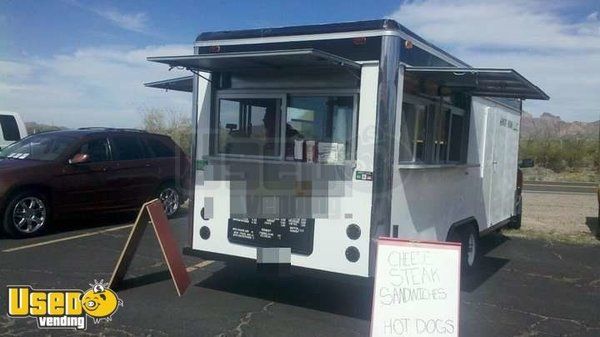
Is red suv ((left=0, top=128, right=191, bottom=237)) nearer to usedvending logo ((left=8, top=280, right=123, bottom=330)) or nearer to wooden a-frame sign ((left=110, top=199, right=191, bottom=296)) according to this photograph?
usedvending logo ((left=8, top=280, right=123, bottom=330))

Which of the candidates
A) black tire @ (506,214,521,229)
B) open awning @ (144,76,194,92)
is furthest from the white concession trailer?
black tire @ (506,214,521,229)

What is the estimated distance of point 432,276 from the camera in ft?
13.6

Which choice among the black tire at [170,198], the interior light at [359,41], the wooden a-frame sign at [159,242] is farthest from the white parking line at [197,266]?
the black tire at [170,198]

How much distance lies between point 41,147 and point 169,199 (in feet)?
8.61

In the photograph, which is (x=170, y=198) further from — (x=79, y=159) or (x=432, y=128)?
(x=432, y=128)

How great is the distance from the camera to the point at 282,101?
17.7 feet

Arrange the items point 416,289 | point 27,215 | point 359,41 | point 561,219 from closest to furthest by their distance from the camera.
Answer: point 416,289 < point 359,41 < point 27,215 < point 561,219

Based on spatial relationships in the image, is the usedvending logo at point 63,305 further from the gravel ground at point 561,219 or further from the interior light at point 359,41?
the gravel ground at point 561,219

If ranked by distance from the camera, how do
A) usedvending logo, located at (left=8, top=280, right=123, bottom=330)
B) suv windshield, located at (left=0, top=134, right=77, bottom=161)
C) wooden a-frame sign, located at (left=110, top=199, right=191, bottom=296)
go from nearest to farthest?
usedvending logo, located at (left=8, top=280, right=123, bottom=330) → wooden a-frame sign, located at (left=110, top=199, right=191, bottom=296) → suv windshield, located at (left=0, top=134, right=77, bottom=161)

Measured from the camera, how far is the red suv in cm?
822

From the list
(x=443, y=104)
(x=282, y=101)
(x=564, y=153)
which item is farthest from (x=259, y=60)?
(x=564, y=153)

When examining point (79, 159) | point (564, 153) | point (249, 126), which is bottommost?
point (79, 159)

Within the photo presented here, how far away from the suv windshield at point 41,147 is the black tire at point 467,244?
6371 millimetres

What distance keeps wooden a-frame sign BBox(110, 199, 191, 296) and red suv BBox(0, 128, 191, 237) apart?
3.34 metres
